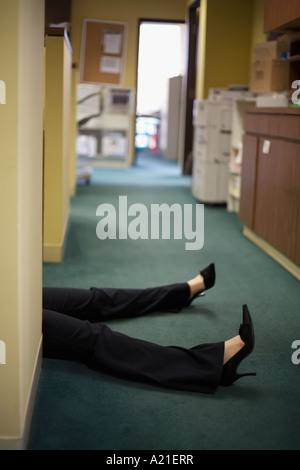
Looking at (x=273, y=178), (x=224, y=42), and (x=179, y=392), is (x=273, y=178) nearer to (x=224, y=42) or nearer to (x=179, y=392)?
(x=179, y=392)

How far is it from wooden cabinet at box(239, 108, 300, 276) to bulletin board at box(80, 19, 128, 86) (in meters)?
5.25

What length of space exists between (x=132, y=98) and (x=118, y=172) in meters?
1.11

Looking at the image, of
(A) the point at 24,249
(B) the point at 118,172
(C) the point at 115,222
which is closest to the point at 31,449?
(A) the point at 24,249

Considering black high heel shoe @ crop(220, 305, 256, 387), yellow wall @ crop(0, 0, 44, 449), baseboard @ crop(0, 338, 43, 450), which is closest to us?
yellow wall @ crop(0, 0, 44, 449)

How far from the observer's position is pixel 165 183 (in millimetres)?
7602

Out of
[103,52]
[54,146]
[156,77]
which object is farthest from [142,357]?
→ [156,77]

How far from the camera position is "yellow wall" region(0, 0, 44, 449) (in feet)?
4.39

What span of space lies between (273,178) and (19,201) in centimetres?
260

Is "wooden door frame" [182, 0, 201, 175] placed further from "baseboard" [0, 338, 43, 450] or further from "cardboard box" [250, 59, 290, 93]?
"baseboard" [0, 338, 43, 450]

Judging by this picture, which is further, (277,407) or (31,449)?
(277,407)

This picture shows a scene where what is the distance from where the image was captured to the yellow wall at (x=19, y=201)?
52.7 inches

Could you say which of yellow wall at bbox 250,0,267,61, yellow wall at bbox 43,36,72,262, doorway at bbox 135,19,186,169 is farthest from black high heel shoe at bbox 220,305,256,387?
doorway at bbox 135,19,186,169

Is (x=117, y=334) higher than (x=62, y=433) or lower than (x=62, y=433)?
higher

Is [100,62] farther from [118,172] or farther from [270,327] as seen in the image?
[270,327]
